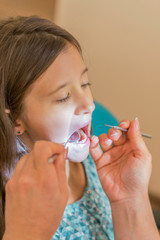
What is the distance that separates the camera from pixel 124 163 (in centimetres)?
75

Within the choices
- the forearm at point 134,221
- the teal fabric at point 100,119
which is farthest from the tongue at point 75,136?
the teal fabric at point 100,119

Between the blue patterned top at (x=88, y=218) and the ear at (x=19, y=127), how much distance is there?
28cm

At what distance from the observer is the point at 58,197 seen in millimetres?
435

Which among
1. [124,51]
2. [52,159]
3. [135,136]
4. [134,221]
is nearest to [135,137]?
[135,136]

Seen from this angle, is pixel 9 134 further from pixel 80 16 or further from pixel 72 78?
pixel 80 16

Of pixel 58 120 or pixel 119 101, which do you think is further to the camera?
pixel 119 101

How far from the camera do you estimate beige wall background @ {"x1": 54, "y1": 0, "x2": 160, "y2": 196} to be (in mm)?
1338

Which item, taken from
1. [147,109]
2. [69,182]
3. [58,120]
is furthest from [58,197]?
[147,109]

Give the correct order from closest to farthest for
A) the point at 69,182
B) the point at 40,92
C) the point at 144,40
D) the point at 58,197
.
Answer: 1. the point at 58,197
2. the point at 40,92
3. the point at 69,182
4. the point at 144,40

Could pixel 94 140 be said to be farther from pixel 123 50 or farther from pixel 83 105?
pixel 123 50

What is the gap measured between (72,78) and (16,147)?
0.85ft

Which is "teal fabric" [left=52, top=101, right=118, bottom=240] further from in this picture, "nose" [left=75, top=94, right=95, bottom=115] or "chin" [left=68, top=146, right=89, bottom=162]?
"nose" [left=75, top=94, right=95, bottom=115]

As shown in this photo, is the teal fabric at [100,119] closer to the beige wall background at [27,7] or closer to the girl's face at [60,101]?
the girl's face at [60,101]

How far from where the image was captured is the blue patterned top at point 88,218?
758 mm
